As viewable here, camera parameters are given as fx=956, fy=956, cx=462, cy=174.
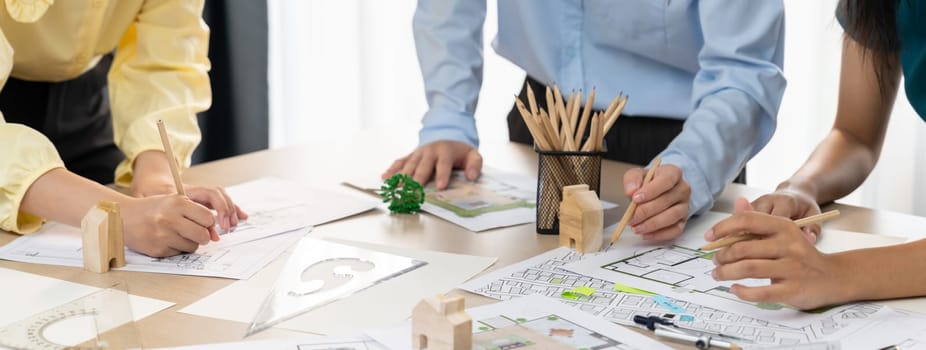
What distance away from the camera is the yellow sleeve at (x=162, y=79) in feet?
4.60

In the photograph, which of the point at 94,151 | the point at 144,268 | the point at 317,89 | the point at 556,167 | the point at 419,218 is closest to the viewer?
the point at 144,268

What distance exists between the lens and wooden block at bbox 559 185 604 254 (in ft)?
3.51

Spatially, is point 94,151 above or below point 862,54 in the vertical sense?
below

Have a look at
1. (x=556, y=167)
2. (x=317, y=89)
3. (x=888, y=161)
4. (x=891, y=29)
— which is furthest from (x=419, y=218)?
(x=317, y=89)

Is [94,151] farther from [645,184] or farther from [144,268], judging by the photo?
[645,184]

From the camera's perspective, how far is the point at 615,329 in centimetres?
84

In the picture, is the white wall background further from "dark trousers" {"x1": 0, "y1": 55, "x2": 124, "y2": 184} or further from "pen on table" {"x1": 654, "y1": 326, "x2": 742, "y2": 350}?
"pen on table" {"x1": 654, "y1": 326, "x2": 742, "y2": 350}

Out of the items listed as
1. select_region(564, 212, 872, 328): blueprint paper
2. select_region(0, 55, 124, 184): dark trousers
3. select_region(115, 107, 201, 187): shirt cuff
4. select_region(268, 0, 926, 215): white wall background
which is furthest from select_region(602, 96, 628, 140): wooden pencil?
select_region(268, 0, 926, 215): white wall background

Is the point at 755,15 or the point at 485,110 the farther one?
the point at 485,110

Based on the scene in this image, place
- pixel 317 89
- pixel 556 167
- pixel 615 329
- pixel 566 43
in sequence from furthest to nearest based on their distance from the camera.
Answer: pixel 317 89
pixel 566 43
pixel 556 167
pixel 615 329

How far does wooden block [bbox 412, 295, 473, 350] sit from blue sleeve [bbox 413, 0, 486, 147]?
0.75 m

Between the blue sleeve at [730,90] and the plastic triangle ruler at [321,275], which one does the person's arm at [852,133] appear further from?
the plastic triangle ruler at [321,275]

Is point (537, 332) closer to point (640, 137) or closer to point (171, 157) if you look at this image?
point (171, 157)

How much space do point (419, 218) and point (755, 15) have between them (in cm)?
51
